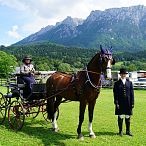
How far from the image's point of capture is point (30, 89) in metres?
12.8

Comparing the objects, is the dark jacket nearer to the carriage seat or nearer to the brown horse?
the brown horse

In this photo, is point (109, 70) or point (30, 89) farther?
point (30, 89)

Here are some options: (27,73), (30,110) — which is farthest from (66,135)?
(30,110)

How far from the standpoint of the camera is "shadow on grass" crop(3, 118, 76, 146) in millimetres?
10297

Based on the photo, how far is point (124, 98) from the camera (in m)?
11.3

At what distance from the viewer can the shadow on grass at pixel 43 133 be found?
10297 millimetres

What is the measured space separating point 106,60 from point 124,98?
73.1 inches

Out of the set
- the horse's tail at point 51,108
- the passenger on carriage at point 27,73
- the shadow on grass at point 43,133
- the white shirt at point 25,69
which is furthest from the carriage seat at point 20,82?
the shadow on grass at point 43,133

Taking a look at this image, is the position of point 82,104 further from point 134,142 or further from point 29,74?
point 29,74

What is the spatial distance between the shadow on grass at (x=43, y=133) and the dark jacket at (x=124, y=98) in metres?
1.94

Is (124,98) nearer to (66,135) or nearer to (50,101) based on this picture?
(66,135)

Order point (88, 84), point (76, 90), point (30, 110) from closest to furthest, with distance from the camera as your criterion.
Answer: point (88, 84)
point (76, 90)
point (30, 110)

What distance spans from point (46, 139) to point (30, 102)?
2.75 m

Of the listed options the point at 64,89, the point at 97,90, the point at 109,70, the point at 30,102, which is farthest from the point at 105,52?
the point at 30,102
